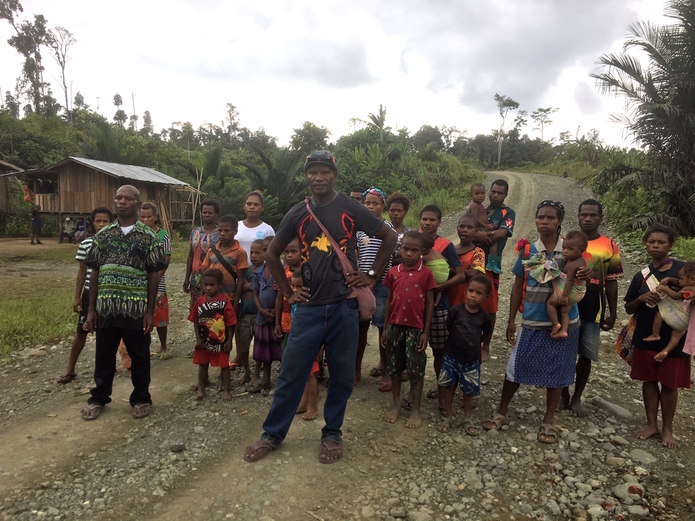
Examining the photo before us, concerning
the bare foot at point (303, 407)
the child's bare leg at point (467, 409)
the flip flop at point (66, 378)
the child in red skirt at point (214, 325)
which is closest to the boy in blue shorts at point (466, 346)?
the child's bare leg at point (467, 409)

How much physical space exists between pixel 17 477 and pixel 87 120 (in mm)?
34040

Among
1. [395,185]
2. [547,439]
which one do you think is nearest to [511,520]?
[547,439]

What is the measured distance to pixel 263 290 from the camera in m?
4.04

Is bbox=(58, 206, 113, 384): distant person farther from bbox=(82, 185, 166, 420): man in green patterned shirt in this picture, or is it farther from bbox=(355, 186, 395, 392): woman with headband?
bbox=(355, 186, 395, 392): woman with headband

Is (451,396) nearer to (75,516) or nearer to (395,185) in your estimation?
(75,516)

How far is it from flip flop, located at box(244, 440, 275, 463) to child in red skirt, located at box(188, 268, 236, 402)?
1033 mm

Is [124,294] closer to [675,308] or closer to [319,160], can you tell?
[319,160]

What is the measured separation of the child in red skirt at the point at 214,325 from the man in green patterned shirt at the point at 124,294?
40 cm

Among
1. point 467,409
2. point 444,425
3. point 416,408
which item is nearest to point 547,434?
point 467,409

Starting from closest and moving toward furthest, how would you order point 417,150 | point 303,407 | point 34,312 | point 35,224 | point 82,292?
point 303,407 → point 82,292 → point 34,312 → point 35,224 → point 417,150

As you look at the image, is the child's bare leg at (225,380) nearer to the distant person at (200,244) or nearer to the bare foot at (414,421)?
the distant person at (200,244)

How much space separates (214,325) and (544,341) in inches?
107

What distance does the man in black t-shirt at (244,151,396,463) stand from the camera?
291cm

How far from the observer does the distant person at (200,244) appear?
4.59 m
